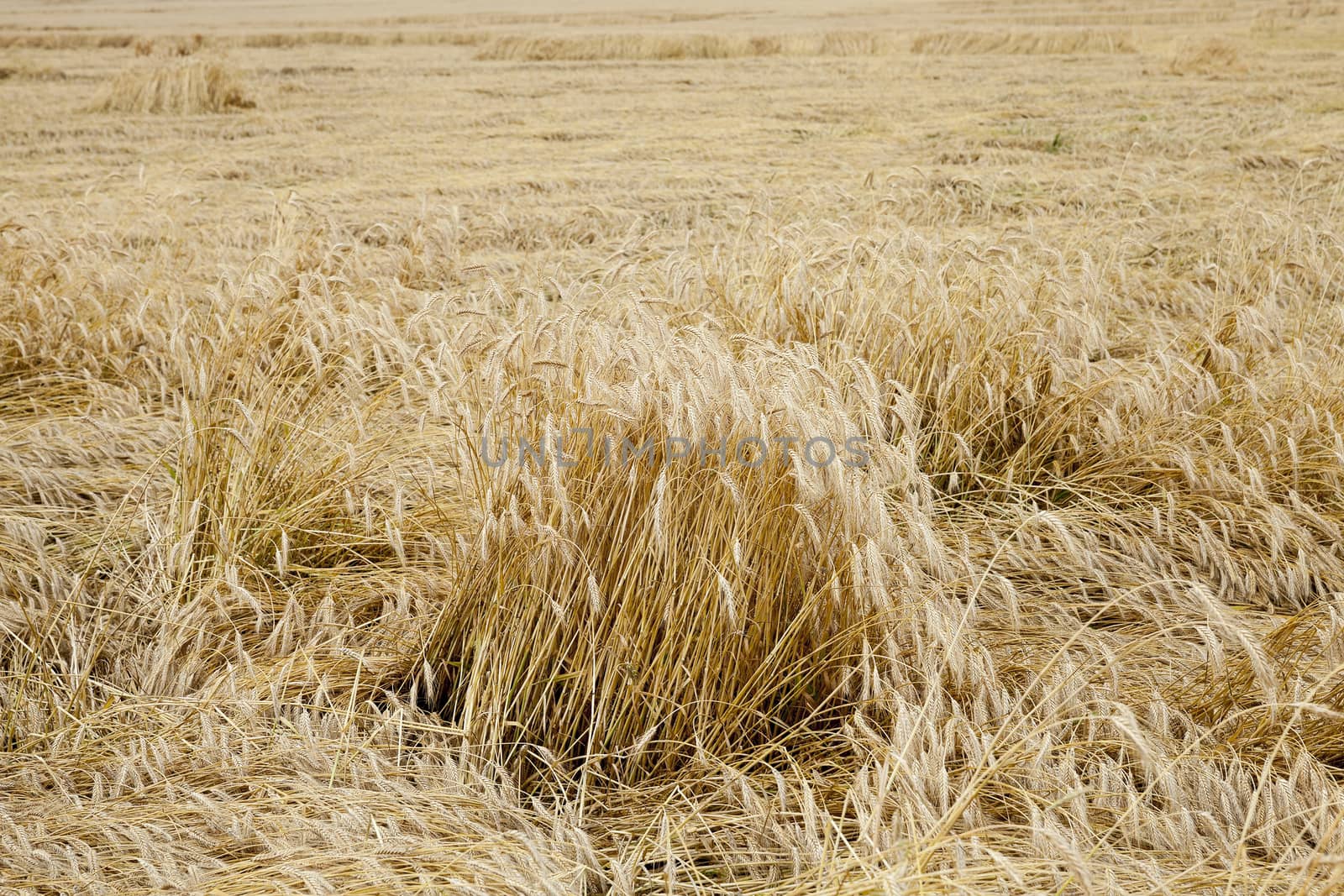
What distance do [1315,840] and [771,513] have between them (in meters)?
0.86

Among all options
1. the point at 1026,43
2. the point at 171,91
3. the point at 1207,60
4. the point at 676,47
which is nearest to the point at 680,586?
the point at 171,91

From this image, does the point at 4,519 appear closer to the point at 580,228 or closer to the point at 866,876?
the point at 866,876

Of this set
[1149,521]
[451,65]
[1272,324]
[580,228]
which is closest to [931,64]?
[451,65]

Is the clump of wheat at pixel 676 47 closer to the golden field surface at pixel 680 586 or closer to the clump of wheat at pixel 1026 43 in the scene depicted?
the clump of wheat at pixel 1026 43

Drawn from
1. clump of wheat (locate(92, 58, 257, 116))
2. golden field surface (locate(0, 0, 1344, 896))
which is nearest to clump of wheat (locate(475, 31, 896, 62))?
clump of wheat (locate(92, 58, 257, 116))

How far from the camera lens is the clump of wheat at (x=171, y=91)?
9.45 metres

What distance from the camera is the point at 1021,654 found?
70.5 inches

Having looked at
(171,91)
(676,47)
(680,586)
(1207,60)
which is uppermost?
(676,47)

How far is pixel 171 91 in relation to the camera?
9477 millimetres

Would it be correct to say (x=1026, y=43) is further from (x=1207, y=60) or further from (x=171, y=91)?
(x=171, y=91)

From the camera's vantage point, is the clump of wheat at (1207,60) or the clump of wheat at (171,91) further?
the clump of wheat at (1207,60)

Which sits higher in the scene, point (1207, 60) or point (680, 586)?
point (1207, 60)

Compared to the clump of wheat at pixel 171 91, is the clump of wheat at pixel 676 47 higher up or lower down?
higher up

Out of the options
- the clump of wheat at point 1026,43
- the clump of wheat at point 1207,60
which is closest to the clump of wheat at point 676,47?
the clump of wheat at point 1026,43
